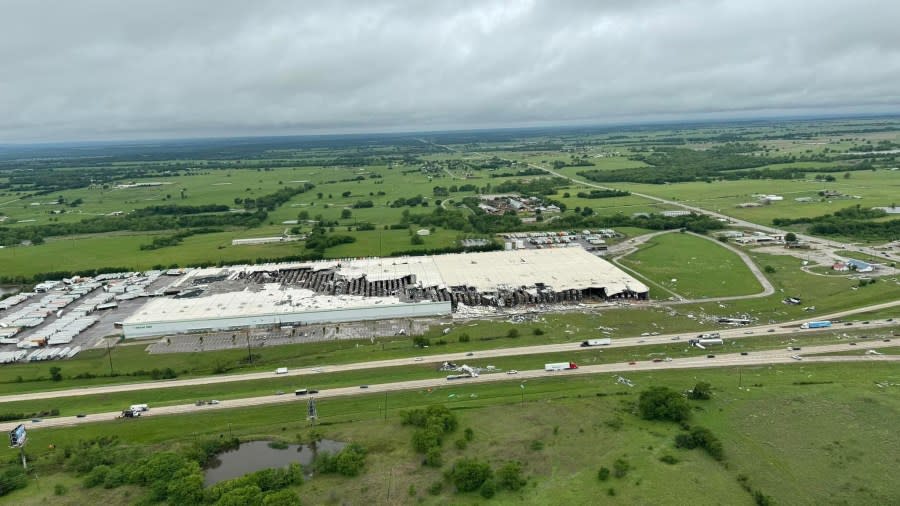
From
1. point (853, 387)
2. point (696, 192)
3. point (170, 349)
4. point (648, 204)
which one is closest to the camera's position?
point (853, 387)

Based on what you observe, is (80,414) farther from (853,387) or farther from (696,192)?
(696,192)

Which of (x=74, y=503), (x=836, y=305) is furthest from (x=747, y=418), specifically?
(x=74, y=503)

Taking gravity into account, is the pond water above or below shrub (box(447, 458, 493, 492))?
below

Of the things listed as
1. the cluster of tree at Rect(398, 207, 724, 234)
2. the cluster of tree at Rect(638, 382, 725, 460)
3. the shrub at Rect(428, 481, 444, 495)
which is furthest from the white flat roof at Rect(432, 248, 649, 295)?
the shrub at Rect(428, 481, 444, 495)

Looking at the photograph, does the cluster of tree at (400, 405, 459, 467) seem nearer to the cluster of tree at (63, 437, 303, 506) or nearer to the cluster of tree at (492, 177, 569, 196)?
the cluster of tree at (63, 437, 303, 506)

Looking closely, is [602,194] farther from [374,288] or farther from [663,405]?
[663,405]

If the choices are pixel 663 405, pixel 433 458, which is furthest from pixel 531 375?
pixel 433 458

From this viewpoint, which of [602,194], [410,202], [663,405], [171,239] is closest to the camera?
[663,405]
